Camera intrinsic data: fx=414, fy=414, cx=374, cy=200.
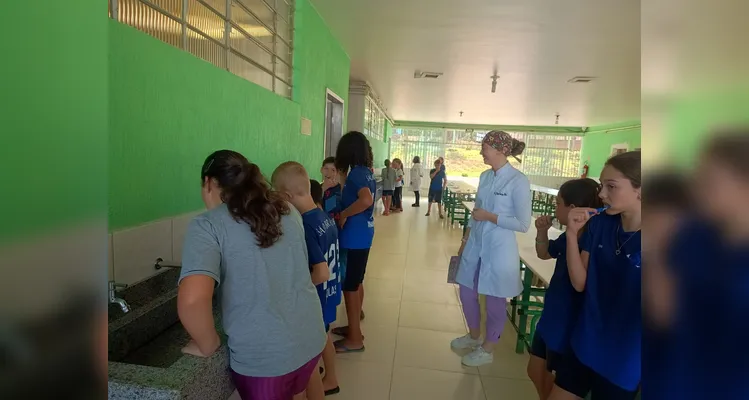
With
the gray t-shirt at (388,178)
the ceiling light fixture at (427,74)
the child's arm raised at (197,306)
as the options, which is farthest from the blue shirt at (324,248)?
the gray t-shirt at (388,178)

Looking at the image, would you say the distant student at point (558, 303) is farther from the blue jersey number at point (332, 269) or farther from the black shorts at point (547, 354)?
the blue jersey number at point (332, 269)

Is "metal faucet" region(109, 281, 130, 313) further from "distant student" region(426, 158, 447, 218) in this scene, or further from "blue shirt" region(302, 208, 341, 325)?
"distant student" region(426, 158, 447, 218)

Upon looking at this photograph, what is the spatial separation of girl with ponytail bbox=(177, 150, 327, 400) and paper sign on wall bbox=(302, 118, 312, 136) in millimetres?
2295

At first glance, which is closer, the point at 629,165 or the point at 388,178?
the point at 629,165

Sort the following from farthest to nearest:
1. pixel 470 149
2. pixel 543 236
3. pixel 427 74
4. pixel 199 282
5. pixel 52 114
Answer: pixel 470 149, pixel 427 74, pixel 543 236, pixel 199 282, pixel 52 114

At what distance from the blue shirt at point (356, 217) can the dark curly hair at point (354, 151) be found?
0.04 metres

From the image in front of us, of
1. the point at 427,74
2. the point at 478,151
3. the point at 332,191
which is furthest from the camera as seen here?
the point at 478,151

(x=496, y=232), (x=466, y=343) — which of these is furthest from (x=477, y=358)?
(x=496, y=232)

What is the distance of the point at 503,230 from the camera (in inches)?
101

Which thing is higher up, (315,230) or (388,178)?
(388,178)

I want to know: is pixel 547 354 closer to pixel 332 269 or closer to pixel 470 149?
pixel 332 269

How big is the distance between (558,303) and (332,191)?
1.57m

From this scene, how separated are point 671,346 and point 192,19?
7.30 ft

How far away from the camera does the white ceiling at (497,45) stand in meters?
3.49
